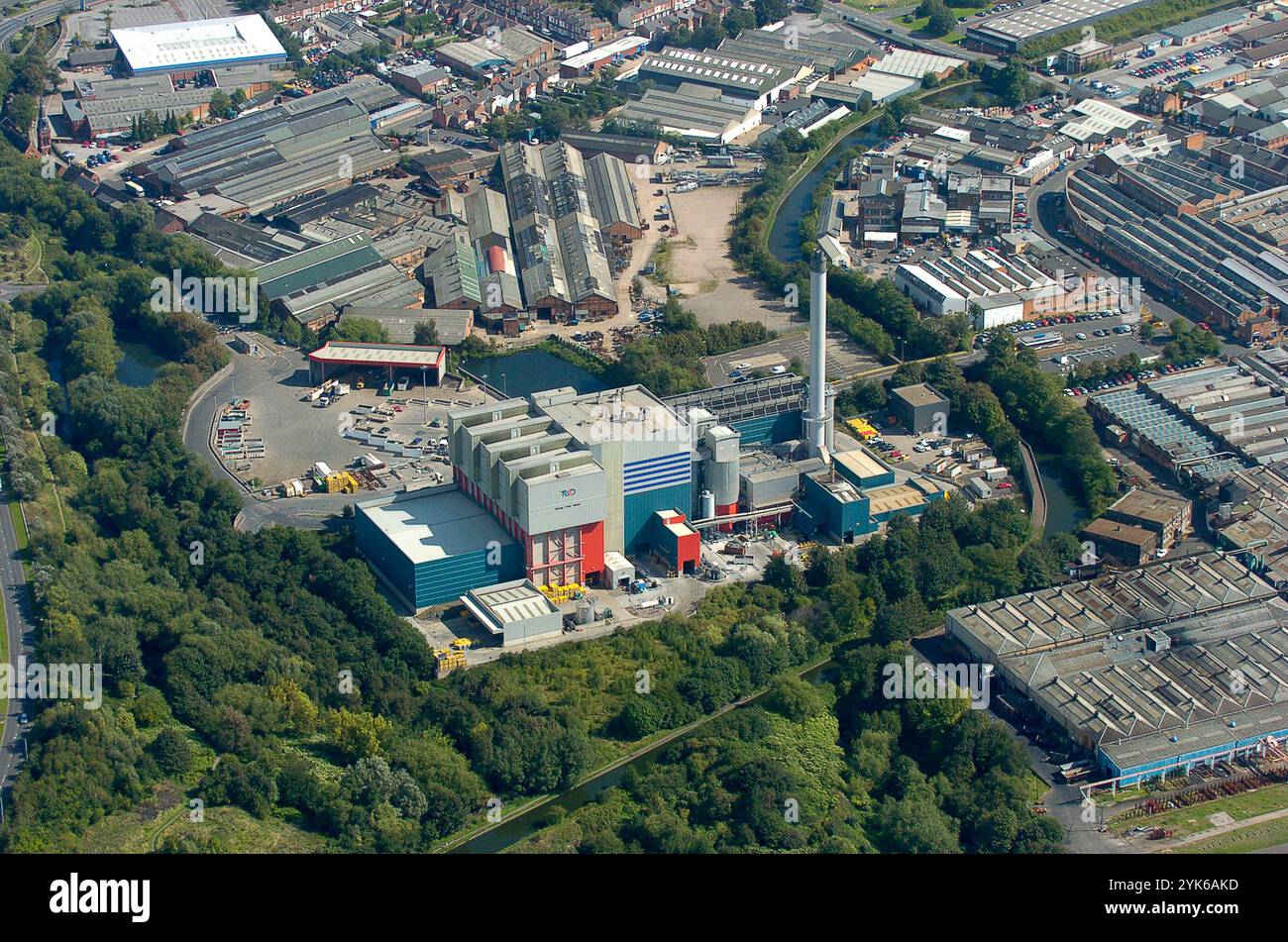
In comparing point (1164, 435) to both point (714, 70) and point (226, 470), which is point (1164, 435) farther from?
point (714, 70)

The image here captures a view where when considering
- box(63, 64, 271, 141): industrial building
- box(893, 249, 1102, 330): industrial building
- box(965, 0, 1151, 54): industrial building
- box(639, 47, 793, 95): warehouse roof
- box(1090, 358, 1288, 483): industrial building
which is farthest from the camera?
box(965, 0, 1151, 54): industrial building

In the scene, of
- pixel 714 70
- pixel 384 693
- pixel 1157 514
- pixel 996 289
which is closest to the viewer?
pixel 384 693

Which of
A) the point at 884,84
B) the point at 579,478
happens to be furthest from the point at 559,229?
the point at 579,478

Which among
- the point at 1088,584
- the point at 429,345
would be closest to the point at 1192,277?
the point at 1088,584

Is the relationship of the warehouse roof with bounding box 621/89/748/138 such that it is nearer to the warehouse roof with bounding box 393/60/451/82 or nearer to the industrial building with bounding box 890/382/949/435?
the warehouse roof with bounding box 393/60/451/82

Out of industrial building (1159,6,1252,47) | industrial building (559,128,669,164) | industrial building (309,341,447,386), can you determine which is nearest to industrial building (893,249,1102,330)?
industrial building (559,128,669,164)
